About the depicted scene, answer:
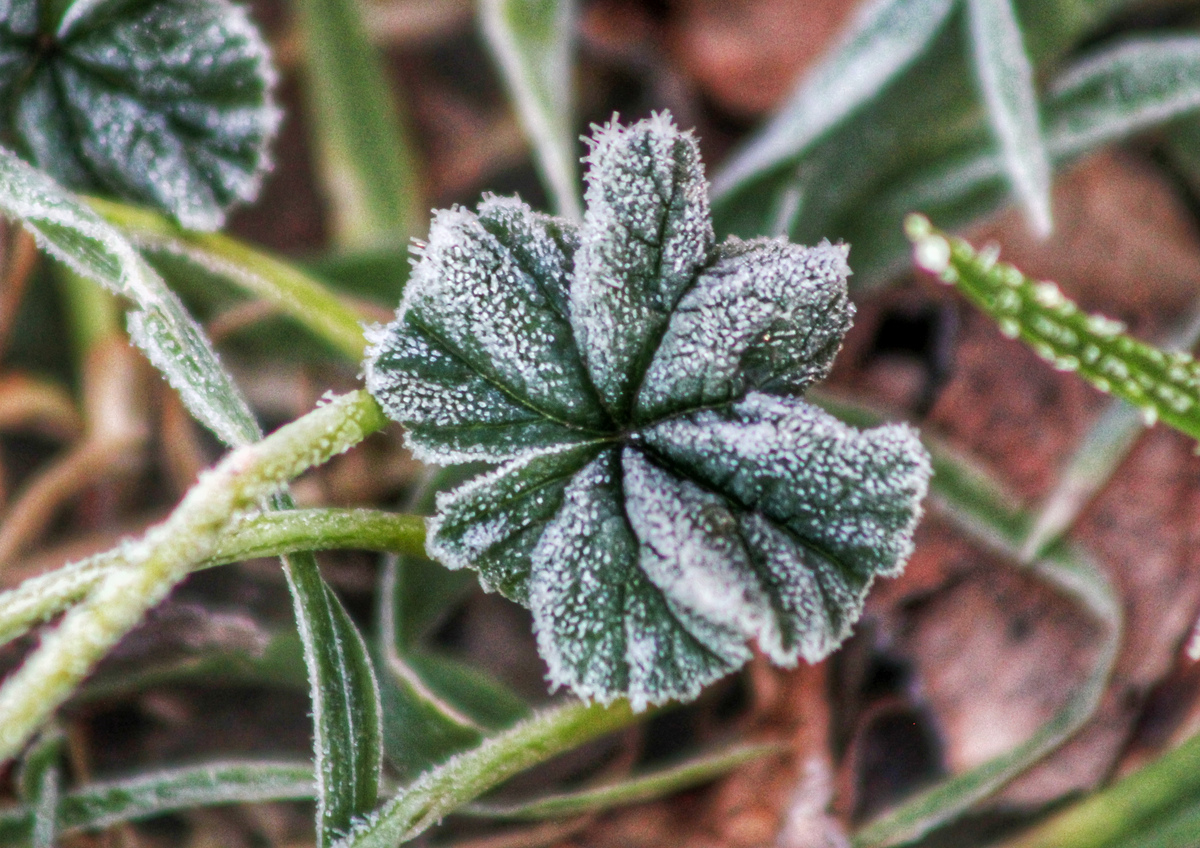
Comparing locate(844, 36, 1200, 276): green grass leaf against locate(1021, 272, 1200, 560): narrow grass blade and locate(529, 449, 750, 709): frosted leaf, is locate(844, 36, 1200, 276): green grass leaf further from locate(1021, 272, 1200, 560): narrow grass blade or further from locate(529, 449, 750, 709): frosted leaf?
locate(529, 449, 750, 709): frosted leaf

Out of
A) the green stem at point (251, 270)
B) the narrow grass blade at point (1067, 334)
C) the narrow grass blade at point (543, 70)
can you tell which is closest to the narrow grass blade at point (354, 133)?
the narrow grass blade at point (543, 70)

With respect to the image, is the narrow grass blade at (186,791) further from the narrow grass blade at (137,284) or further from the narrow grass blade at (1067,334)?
the narrow grass blade at (1067,334)

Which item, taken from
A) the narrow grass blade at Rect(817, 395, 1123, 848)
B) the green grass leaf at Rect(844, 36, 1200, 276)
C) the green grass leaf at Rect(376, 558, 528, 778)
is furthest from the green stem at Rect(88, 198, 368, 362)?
the green grass leaf at Rect(844, 36, 1200, 276)

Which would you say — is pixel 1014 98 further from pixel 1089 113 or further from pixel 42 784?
pixel 42 784

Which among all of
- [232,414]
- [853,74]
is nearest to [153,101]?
[232,414]

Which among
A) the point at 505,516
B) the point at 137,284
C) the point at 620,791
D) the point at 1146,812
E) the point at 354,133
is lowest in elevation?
the point at 1146,812

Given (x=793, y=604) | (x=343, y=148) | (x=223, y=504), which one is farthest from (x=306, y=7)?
(x=793, y=604)
